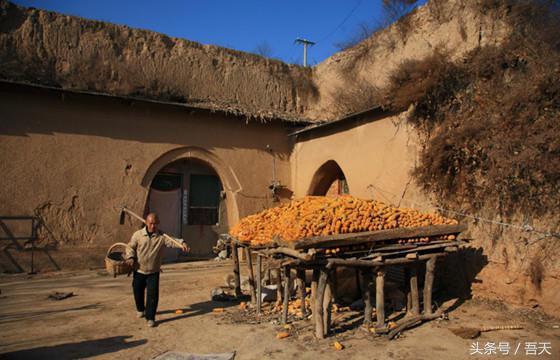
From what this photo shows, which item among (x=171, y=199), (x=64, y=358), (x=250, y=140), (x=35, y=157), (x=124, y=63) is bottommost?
(x=64, y=358)

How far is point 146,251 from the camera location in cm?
546

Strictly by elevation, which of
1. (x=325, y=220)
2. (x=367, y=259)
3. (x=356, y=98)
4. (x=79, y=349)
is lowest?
(x=79, y=349)

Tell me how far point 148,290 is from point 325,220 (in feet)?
8.45

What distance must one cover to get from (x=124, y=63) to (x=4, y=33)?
8.57 ft

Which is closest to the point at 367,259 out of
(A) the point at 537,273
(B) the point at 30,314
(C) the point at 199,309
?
(A) the point at 537,273

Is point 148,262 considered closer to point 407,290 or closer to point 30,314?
point 30,314

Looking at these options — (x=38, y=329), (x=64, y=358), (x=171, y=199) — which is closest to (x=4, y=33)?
(x=171, y=199)

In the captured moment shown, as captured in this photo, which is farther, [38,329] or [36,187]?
[36,187]

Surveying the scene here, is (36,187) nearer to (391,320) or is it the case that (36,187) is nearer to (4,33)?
(4,33)

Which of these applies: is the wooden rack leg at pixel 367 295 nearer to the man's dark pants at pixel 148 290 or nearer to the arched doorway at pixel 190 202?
the man's dark pants at pixel 148 290

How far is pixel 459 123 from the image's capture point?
265 inches

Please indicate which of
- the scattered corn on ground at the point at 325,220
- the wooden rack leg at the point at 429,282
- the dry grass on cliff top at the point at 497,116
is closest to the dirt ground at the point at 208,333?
the wooden rack leg at the point at 429,282

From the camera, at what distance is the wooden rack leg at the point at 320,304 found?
187 inches

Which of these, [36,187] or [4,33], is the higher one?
[4,33]
